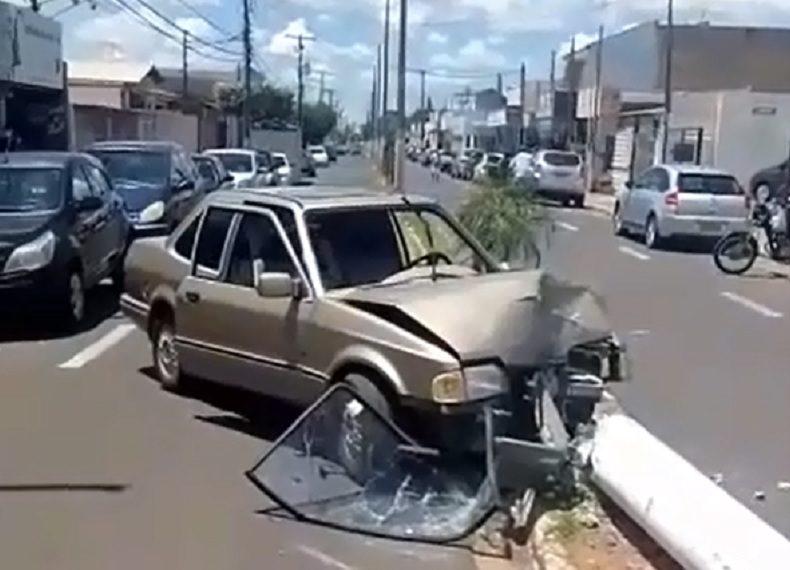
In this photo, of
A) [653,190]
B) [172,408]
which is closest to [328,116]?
[653,190]

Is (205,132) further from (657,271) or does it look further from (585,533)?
(585,533)

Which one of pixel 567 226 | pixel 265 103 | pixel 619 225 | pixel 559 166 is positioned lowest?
pixel 567 226

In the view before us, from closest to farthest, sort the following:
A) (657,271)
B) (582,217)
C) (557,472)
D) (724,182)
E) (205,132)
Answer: (557,472) < (657,271) < (724,182) < (582,217) < (205,132)

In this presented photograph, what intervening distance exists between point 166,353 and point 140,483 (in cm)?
284

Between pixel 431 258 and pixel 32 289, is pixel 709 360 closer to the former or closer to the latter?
pixel 431 258

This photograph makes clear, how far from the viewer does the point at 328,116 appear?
6230 inches

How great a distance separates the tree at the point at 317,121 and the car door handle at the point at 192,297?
4584 inches

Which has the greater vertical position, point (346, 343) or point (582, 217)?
point (346, 343)

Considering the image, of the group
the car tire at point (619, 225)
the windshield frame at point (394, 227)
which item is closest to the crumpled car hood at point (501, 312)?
the windshield frame at point (394, 227)

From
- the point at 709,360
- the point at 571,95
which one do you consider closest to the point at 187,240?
the point at 709,360

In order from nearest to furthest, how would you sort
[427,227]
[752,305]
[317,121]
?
[427,227] → [752,305] → [317,121]

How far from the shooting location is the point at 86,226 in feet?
48.9

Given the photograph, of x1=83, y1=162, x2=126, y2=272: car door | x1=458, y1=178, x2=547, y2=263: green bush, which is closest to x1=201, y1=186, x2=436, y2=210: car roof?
x1=83, y1=162, x2=126, y2=272: car door

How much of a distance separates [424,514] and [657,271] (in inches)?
641
